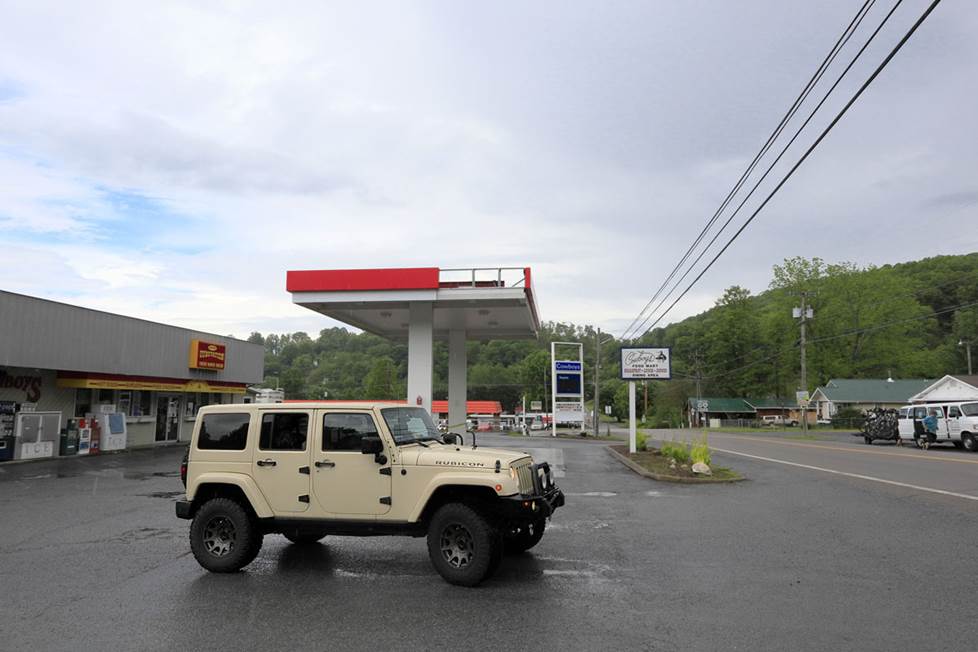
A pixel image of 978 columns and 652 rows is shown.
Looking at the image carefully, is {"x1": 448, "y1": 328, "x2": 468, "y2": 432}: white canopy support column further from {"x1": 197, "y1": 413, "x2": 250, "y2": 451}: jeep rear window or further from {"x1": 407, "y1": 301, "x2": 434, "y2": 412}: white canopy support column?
{"x1": 197, "y1": 413, "x2": 250, "y2": 451}: jeep rear window

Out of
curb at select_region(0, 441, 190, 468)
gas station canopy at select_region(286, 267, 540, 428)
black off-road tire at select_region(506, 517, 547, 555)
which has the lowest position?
curb at select_region(0, 441, 190, 468)

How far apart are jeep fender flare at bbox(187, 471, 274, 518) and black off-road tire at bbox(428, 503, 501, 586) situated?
2.00 metres

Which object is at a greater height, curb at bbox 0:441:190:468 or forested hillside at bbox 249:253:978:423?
forested hillside at bbox 249:253:978:423

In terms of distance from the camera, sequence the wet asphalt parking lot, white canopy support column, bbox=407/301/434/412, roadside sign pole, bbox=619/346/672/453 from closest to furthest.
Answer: the wet asphalt parking lot, roadside sign pole, bbox=619/346/672/453, white canopy support column, bbox=407/301/434/412

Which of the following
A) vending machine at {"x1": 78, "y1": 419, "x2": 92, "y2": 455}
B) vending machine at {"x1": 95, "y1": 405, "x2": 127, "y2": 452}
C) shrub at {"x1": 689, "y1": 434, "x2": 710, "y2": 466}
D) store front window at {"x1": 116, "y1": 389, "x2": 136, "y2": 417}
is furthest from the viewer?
store front window at {"x1": 116, "y1": 389, "x2": 136, "y2": 417}

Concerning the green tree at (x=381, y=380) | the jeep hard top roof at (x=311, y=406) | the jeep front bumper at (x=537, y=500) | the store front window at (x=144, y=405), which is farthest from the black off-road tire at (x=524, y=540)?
Answer: the green tree at (x=381, y=380)

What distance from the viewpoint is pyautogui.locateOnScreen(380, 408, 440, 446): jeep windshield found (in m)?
7.20

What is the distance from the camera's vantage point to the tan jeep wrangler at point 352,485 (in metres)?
6.59

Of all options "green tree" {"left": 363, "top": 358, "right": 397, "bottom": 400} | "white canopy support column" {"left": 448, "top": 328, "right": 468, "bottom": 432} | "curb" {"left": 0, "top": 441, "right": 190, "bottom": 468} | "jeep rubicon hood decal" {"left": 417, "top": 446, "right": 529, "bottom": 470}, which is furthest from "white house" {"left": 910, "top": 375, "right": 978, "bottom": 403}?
"green tree" {"left": 363, "top": 358, "right": 397, "bottom": 400}

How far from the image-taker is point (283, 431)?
7.36 m

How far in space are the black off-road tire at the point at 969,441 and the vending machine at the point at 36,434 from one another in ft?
113

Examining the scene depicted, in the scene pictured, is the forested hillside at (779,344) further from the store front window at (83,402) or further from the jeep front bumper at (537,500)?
the jeep front bumper at (537,500)

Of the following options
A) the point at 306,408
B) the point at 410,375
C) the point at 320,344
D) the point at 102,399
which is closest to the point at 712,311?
the point at 320,344

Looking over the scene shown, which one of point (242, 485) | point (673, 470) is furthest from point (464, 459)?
point (673, 470)
